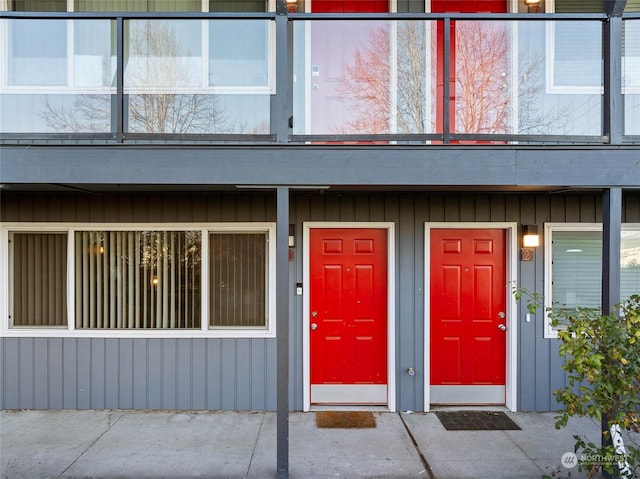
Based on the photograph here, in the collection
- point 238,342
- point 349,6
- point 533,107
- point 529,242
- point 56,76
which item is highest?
point 349,6

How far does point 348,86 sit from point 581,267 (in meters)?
Answer: 3.40

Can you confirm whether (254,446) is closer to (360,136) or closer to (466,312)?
(466,312)

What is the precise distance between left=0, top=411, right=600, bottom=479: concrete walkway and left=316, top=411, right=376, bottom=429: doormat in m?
0.09

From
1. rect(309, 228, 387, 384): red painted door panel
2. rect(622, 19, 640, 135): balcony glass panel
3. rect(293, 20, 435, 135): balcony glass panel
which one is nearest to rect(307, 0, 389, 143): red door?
rect(293, 20, 435, 135): balcony glass panel

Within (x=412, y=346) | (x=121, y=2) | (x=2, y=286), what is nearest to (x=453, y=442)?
(x=412, y=346)

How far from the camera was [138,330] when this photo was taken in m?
4.80

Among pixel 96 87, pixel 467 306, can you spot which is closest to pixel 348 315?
pixel 467 306

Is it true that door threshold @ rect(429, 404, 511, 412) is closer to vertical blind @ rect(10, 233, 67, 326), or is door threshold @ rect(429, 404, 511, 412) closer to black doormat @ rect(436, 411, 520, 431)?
black doormat @ rect(436, 411, 520, 431)

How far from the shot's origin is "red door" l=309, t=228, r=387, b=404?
4.88 metres

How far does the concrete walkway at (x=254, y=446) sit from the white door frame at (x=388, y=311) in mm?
257

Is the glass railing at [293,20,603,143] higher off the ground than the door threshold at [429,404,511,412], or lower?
higher

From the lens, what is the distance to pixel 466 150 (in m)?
3.50

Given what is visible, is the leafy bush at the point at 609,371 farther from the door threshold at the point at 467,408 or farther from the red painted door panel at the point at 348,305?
the red painted door panel at the point at 348,305

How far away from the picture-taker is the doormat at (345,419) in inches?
172
